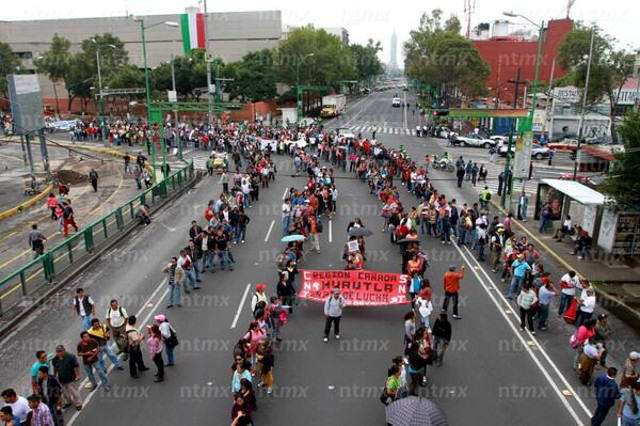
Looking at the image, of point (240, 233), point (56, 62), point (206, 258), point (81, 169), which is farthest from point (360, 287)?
point (56, 62)

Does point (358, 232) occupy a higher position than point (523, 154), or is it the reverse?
point (523, 154)

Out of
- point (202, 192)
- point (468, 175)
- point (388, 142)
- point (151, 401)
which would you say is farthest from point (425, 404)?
point (388, 142)

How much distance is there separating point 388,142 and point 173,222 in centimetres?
3245

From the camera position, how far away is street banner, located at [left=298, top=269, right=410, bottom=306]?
14.3 metres

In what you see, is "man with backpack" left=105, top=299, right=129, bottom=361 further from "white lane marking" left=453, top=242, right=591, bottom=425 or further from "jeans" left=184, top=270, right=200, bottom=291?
"white lane marking" left=453, top=242, right=591, bottom=425

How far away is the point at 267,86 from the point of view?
239ft

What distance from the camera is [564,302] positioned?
1405cm

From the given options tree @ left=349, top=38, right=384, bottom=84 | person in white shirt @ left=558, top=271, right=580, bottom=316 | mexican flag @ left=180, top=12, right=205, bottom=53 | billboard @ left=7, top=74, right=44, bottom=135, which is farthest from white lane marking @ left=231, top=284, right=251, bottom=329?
tree @ left=349, top=38, right=384, bottom=84

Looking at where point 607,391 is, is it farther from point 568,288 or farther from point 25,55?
point 25,55

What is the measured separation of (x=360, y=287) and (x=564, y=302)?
542 centimetres

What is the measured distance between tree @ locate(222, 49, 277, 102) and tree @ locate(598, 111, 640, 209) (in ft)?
193

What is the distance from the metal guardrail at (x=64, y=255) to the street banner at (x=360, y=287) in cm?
786

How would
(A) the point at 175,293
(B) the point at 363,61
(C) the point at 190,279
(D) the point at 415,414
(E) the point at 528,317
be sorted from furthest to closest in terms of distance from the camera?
(B) the point at 363,61 < (C) the point at 190,279 < (A) the point at 175,293 < (E) the point at 528,317 < (D) the point at 415,414

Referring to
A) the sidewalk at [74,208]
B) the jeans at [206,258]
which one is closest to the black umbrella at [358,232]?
the jeans at [206,258]
